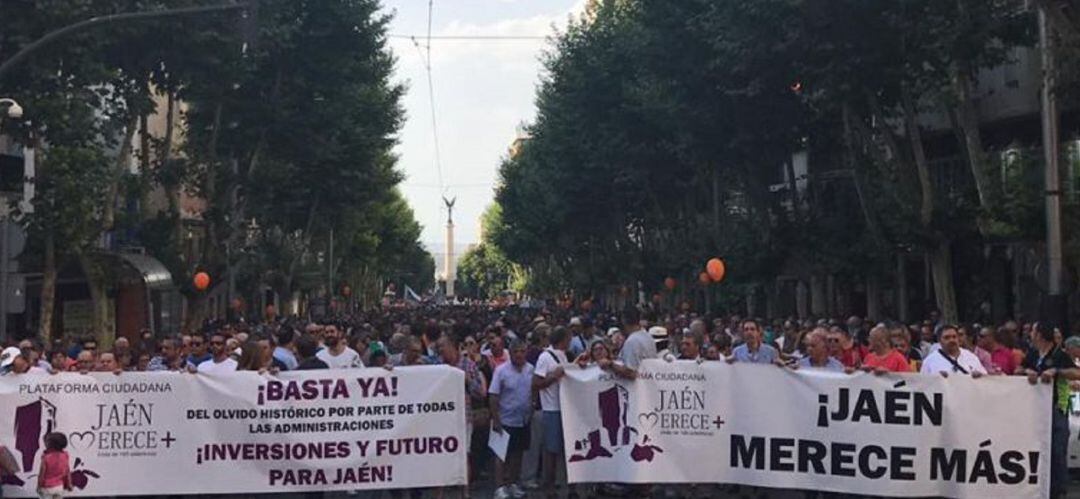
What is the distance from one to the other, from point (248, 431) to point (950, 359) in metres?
5.93

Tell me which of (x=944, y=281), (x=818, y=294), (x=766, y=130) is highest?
(x=766, y=130)

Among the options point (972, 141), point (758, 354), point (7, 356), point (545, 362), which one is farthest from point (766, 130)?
point (545, 362)

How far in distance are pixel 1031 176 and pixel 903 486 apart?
52.1 feet

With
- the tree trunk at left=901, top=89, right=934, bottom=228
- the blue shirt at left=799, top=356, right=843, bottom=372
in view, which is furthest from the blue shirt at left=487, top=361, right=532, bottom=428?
the tree trunk at left=901, top=89, right=934, bottom=228

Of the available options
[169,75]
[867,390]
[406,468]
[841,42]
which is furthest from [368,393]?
[169,75]

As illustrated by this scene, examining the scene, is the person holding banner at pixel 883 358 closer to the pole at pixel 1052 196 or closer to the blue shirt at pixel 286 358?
the blue shirt at pixel 286 358

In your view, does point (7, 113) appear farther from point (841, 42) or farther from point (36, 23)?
point (841, 42)

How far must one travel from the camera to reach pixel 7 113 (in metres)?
20.7

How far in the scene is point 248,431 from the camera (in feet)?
40.3

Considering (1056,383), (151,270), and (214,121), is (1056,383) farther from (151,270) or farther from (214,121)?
(214,121)

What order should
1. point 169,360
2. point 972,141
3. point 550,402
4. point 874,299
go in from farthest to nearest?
point 874,299 → point 972,141 → point 169,360 → point 550,402

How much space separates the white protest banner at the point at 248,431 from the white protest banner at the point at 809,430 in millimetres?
1299

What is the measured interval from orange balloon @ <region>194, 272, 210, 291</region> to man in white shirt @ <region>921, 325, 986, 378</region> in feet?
83.8

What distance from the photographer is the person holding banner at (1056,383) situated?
37.3 feet
